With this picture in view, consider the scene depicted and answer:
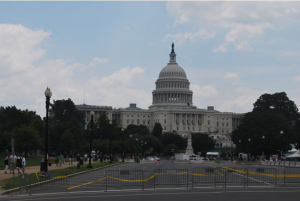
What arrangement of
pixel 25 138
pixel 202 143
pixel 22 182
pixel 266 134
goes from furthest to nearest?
1. pixel 202 143
2. pixel 266 134
3. pixel 25 138
4. pixel 22 182

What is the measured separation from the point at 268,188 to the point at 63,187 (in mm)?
10112

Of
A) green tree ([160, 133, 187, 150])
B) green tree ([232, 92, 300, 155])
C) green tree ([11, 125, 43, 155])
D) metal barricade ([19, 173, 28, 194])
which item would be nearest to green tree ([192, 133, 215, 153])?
green tree ([160, 133, 187, 150])

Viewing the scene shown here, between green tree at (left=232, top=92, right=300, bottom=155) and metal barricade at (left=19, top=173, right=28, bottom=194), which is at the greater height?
green tree at (left=232, top=92, right=300, bottom=155)

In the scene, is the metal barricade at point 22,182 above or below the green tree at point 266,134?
below

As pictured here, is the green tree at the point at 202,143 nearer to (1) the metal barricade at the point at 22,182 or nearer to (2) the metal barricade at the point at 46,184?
(2) the metal barricade at the point at 46,184

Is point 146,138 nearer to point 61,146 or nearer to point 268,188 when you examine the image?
point 61,146

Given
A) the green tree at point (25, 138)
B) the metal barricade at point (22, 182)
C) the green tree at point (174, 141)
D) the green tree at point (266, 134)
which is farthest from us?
the green tree at point (174, 141)

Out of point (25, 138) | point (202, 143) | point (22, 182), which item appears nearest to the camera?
point (22, 182)

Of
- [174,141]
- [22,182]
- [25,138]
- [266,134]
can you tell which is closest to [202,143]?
[174,141]

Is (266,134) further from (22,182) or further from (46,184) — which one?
(22,182)

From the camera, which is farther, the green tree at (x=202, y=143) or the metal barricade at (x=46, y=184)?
the green tree at (x=202, y=143)

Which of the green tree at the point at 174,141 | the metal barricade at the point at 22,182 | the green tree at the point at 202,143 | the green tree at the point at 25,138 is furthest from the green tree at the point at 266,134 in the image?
the metal barricade at the point at 22,182

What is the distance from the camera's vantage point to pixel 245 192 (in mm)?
27000

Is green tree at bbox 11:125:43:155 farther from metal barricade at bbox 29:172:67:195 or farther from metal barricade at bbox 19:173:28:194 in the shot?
metal barricade at bbox 19:173:28:194
